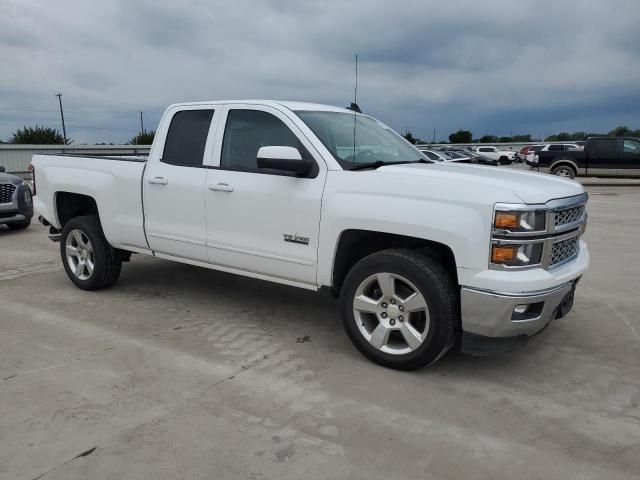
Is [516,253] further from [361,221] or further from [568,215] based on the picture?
[361,221]

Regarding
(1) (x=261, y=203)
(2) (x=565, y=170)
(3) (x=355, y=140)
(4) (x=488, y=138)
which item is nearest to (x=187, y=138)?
(1) (x=261, y=203)

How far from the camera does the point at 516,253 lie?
10.9 ft

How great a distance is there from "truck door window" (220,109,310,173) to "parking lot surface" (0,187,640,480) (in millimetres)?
1421

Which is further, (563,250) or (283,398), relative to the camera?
(563,250)

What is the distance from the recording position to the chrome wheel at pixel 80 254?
227 inches

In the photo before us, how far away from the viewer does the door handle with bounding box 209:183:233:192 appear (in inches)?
175

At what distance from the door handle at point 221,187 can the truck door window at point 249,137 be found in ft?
0.53

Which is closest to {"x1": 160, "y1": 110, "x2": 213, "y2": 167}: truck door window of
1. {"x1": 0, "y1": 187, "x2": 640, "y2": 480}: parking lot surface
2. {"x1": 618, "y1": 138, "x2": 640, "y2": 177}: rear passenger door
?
{"x1": 0, "y1": 187, "x2": 640, "y2": 480}: parking lot surface

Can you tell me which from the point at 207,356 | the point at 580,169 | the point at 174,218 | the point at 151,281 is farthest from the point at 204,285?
the point at 580,169

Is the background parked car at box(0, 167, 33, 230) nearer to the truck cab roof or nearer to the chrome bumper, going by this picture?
the truck cab roof

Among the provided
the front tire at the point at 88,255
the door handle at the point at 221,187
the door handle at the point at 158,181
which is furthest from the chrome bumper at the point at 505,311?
the front tire at the point at 88,255

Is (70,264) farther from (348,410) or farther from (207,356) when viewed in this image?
(348,410)

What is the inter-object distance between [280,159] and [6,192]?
8.23 meters

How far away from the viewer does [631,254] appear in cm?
772
